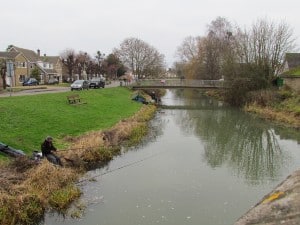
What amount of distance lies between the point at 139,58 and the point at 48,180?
73.9 meters

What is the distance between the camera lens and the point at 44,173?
49.1ft

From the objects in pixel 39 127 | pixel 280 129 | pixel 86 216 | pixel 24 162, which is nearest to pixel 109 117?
pixel 39 127

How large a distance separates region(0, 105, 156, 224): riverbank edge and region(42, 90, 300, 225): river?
0.47 metres

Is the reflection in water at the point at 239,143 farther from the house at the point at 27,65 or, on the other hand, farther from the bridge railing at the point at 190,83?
the house at the point at 27,65

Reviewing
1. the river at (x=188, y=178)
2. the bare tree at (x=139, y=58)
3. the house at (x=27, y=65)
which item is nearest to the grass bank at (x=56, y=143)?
the river at (x=188, y=178)

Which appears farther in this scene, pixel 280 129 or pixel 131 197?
pixel 280 129

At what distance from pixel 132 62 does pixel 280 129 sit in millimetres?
58606

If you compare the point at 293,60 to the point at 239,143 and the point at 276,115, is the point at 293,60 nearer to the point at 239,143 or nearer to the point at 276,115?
the point at 276,115

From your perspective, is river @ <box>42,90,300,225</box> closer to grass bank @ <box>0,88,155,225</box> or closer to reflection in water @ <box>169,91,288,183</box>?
reflection in water @ <box>169,91,288,183</box>

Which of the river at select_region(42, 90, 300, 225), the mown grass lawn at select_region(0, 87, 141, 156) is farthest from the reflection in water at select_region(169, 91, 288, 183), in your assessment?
the mown grass lawn at select_region(0, 87, 141, 156)

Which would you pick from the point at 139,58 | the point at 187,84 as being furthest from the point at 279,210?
the point at 139,58

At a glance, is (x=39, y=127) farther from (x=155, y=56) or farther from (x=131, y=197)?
(x=155, y=56)

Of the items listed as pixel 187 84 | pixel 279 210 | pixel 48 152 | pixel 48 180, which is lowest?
pixel 48 180

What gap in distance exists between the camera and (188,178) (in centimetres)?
1744
